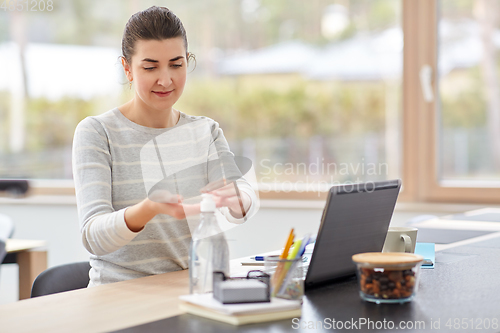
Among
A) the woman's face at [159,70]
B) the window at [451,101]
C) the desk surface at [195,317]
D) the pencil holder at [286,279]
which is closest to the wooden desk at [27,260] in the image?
the woman's face at [159,70]

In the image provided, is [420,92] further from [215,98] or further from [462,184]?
[215,98]

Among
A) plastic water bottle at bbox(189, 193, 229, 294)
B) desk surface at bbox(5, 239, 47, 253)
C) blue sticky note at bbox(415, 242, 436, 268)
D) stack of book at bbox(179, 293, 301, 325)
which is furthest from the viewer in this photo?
desk surface at bbox(5, 239, 47, 253)

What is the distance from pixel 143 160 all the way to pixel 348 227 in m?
0.67

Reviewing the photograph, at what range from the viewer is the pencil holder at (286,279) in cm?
95

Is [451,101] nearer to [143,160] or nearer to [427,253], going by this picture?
[427,253]

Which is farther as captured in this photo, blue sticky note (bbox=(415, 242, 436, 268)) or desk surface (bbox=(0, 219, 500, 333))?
blue sticky note (bbox=(415, 242, 436, 268))

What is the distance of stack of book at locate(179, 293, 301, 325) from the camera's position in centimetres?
88

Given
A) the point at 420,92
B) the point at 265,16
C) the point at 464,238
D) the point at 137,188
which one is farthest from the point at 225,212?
the point at 265,16

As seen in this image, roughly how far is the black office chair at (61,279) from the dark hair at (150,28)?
588 millimetres

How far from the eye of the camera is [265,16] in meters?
3.39

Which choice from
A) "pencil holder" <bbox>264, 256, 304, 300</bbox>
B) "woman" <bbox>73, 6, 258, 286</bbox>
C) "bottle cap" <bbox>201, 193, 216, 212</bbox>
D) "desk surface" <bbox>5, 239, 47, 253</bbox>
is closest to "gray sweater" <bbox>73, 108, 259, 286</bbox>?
"woman" <bbox>73, 6, 258, 286</bbox>

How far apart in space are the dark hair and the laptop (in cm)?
71

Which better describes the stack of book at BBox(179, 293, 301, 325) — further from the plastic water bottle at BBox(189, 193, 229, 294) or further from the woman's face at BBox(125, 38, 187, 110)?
the woman's face at BBox(125, 38, 187, 110)

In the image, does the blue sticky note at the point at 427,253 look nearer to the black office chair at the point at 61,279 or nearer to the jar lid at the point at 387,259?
the jar lid at the point at 387,259
